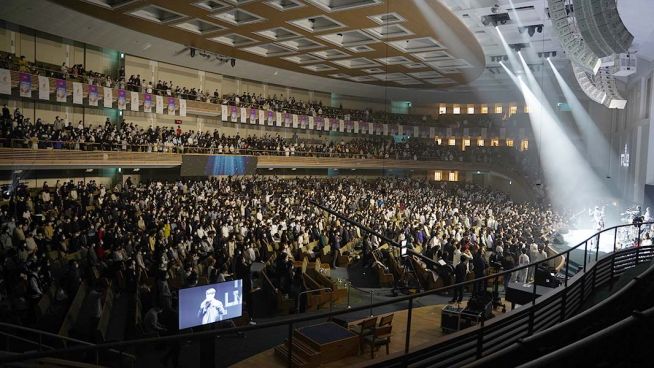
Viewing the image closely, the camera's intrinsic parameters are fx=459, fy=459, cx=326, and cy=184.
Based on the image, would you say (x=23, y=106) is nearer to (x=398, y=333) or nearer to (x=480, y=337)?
(x=398, y=333)

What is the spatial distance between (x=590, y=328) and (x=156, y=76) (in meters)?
25.3

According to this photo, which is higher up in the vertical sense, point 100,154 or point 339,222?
point 100,154

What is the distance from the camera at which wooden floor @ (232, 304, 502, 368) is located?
7422 mm

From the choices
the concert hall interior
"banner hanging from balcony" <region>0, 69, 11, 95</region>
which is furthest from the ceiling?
"banner hanging from balcony" <region>0, 69, 11, 95</region>

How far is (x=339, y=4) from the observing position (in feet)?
57.1

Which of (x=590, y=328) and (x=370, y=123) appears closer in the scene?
(x=590, y=328)

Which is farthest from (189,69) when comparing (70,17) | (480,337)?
(480,337)

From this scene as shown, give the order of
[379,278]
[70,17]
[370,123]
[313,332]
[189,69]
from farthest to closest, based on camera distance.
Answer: [370,123] < [189,69] < [70,17] < [379,278] < [313,332]

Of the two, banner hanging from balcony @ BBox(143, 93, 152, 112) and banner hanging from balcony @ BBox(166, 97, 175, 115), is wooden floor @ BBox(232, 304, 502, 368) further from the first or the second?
banner hanging from balcony @ BBox(166, 97, 175, 115)

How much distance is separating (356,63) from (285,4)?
1152cm

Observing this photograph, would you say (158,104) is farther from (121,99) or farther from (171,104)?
(121,99)

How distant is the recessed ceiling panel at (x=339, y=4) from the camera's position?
16.7 metres

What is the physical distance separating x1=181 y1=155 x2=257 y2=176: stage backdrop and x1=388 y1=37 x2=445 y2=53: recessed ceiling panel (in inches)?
391

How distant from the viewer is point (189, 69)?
26922 mm
